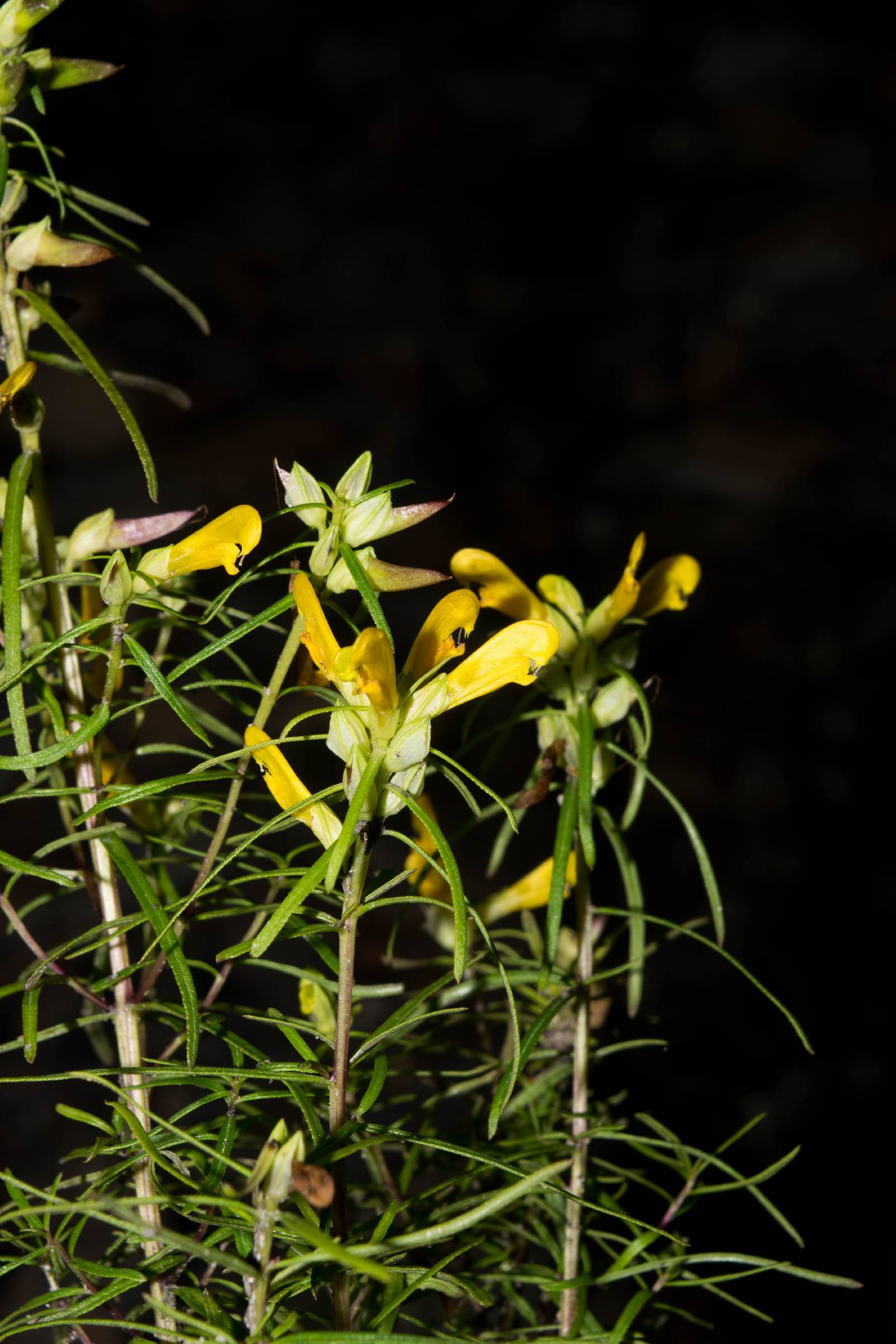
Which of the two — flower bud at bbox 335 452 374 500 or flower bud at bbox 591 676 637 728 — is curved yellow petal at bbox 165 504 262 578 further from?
flower bud at bbox 591 676 637 728

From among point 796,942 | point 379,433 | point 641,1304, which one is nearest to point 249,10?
point 379,433

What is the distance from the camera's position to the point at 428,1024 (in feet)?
2.08

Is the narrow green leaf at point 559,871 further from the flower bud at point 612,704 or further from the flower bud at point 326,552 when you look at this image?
the flower bud at point 326,552

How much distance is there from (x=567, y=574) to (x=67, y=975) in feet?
4.63

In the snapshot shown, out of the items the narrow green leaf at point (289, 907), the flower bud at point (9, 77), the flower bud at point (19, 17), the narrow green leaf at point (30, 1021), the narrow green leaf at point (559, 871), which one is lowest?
the narrow green leaf at point (559, 871)

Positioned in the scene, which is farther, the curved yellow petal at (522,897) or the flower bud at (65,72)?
the curved yellow petal at (522,897)

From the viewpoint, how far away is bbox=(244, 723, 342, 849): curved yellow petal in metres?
0.33

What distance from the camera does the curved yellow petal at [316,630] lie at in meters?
0.31

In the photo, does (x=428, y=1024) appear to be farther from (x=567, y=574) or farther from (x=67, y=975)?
(x=567, y=574)

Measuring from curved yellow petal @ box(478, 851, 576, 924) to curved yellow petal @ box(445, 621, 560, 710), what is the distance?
0.55 feet

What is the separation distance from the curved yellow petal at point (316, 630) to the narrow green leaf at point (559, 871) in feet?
0.41

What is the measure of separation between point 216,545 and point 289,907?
0.44 ft

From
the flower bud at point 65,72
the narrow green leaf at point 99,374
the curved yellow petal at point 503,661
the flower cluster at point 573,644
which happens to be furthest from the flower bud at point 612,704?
the flower bud at point 65,72

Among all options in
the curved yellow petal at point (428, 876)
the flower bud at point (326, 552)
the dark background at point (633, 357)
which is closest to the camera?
the flower bud at point (326, 552)
